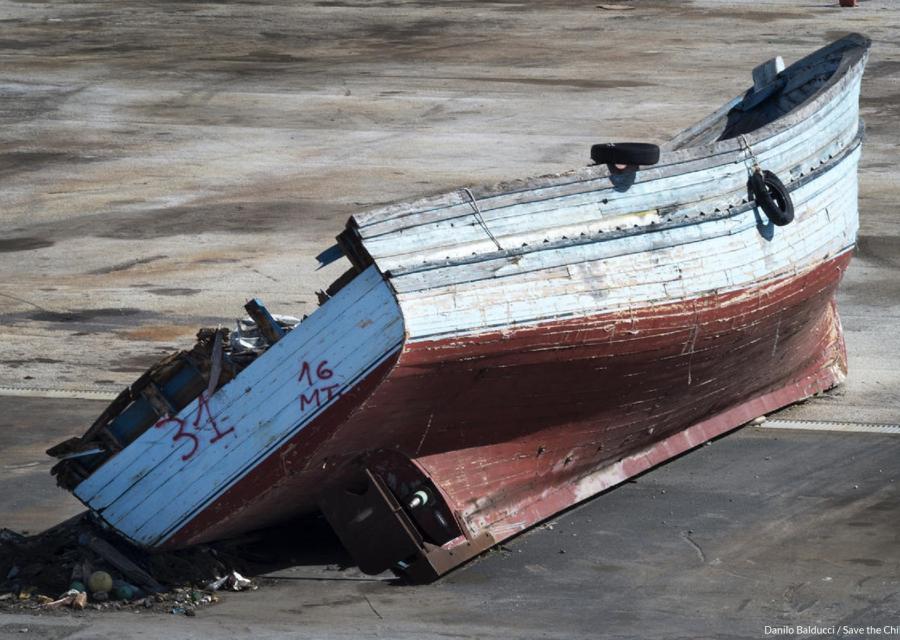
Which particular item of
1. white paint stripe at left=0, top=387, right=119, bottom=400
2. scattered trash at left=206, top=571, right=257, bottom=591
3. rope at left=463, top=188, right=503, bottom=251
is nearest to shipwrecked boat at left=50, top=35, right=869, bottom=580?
rope at left=463, top=188, right=503, bottom=251

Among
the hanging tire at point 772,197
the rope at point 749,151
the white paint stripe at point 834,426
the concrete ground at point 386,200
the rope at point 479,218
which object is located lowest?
the white paint stripe at point 834,426

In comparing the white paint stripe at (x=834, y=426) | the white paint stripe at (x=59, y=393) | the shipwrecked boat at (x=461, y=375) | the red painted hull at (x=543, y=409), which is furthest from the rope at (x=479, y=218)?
the white paint stripe at (x=59, y=393)

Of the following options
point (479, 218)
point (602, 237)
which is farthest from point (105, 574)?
point (602, 237)

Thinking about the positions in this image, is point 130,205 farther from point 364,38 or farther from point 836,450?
point 364,38

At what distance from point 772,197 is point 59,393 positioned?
554cm

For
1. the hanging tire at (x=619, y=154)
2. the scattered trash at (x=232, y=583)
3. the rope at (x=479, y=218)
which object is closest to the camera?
the scattered trash at (x=232, y=583)

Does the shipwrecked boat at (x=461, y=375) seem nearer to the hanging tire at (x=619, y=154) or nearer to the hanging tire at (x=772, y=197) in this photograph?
the hanging tire at (x=619, y=154)

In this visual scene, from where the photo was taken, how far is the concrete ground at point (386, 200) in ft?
30.5

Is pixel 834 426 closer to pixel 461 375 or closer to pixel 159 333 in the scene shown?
pixel 461 375

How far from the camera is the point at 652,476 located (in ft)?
36.9

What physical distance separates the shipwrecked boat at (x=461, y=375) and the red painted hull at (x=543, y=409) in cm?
1

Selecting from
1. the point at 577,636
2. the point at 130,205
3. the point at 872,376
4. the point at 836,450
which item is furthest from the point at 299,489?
the point at 130,205

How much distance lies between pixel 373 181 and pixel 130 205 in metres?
2.93

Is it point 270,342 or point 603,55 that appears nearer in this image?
point 270,342
